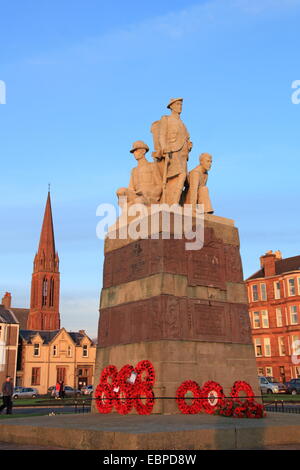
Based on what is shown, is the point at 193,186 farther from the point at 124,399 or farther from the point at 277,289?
the point at 277,289

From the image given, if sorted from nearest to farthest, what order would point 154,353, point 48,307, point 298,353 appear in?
1. point 154,353
2. point 298,353
3. point 48,307

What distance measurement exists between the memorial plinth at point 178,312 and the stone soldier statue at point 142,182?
1629 mm

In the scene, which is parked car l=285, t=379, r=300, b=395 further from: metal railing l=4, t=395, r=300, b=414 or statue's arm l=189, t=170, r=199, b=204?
statue's arm l=189, t=170, r=199, b=204

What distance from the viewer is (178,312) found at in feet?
48.0

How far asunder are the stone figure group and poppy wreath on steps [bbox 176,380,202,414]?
5.83 m

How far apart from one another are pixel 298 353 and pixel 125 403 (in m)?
49.1

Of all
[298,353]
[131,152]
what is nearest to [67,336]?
[298,353]

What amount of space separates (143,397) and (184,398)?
3.82 ft

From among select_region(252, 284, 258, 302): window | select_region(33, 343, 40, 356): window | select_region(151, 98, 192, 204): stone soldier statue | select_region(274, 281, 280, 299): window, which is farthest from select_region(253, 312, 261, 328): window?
select_region(151, 98, 192, 204): stone soldier statue

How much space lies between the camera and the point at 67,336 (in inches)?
3189

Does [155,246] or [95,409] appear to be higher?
[155,246]

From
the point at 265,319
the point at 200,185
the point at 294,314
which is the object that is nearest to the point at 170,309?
the point at 200,185

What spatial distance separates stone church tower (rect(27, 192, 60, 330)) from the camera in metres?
126

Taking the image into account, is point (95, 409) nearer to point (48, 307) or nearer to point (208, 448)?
point (208, 448)
